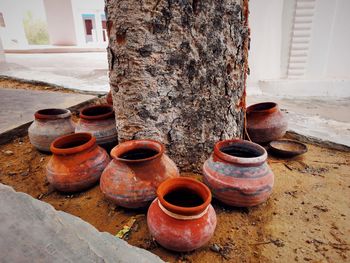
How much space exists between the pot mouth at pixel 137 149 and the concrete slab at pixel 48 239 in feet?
2.46

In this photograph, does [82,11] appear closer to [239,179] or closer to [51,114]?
[51,114]

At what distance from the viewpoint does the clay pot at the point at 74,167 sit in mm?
1938

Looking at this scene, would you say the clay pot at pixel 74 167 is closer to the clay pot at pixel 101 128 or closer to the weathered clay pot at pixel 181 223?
the clay pot at pixel 101 128

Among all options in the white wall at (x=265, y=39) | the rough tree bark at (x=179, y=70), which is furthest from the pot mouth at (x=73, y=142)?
the white wall at (x=265, y=39)

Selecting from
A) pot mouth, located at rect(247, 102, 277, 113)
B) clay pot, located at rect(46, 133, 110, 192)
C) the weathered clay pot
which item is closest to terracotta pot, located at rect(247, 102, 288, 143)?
pot mouth, located at rect(247, 102, 277, 113)

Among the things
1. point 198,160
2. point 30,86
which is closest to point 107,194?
point 198,160

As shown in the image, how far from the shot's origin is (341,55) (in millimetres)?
4973

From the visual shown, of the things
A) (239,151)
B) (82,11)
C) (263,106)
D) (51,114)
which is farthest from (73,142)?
(82,11)

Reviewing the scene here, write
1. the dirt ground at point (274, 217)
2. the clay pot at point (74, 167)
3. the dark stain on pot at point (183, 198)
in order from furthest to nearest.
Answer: the clay pot at point (74, 167) → the dark stain on pot at point (183, 198) → the dirt ground at point (274, 217)

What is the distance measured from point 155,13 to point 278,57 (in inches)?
158

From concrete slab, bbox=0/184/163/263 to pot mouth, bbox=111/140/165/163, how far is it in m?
0.75

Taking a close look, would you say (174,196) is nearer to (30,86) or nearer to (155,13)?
(155,13)

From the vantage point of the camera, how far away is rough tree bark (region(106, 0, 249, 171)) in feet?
6.11

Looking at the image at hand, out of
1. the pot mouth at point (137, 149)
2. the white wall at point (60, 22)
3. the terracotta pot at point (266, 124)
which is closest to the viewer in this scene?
the pot mouth at point (137, 149)
